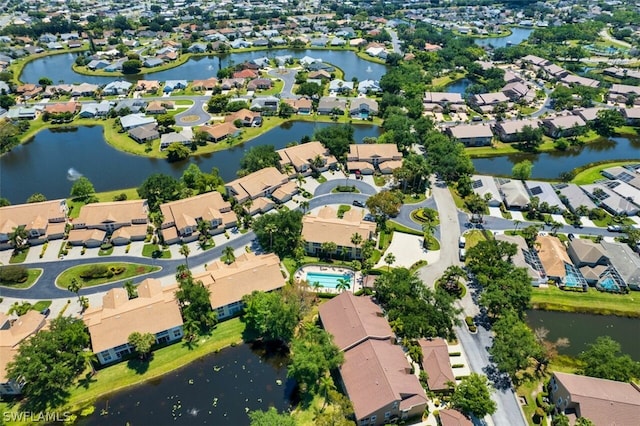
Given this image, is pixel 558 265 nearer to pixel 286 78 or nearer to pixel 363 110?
pixel 363 110

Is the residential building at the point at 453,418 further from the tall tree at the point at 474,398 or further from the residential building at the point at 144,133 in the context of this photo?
the residential building at the point at 144,133

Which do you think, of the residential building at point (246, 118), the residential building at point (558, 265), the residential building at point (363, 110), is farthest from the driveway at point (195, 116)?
the residential building at point (558, 265)

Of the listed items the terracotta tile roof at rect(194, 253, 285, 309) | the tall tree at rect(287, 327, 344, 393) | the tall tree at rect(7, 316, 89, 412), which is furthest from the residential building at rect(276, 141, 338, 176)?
the tall tree at rect(7, 316, 89, 412)

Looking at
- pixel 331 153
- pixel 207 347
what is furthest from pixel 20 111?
pixel 207 347

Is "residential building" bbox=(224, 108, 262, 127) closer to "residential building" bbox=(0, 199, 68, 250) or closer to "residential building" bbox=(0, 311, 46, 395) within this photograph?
"residential building" bbox=(0, 199, 68, 250)

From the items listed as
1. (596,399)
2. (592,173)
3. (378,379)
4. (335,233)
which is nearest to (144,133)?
(335,233)

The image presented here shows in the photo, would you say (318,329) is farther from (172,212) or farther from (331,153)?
(331,153)
